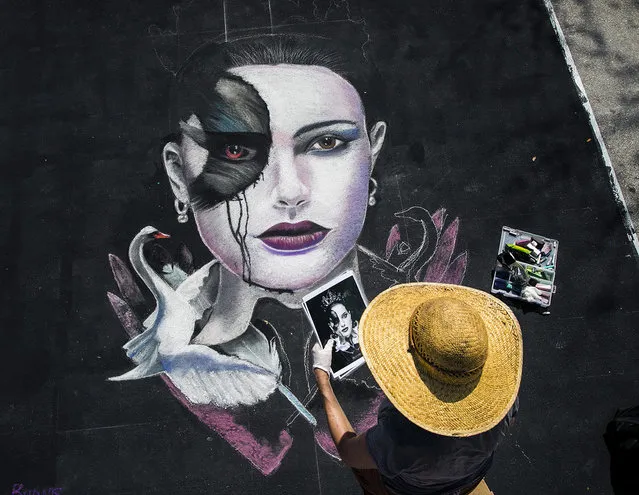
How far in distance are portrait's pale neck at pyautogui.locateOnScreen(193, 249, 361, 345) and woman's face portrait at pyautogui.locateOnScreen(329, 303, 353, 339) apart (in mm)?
354

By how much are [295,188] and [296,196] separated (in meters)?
0.08

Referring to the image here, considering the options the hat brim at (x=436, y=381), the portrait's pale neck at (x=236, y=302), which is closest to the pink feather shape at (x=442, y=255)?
the portrait's pale neck at (x=236, y=302)

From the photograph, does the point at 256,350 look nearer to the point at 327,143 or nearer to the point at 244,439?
the point at 244,439

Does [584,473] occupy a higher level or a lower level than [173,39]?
lower

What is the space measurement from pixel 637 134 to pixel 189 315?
16.0 ft

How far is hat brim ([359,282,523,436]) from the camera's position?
2410 mm

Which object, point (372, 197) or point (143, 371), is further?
point (372, 197)

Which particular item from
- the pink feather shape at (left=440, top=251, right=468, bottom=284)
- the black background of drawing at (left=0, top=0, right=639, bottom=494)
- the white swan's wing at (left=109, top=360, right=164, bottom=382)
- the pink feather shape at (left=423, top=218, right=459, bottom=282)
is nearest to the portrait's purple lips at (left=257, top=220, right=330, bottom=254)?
the black background of drawing at (left=0, top=0, right=639, bottom=494)

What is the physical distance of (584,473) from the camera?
180 inches

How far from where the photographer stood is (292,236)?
508 centimetres

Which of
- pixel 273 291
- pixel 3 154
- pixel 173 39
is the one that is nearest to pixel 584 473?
pixel 273 291

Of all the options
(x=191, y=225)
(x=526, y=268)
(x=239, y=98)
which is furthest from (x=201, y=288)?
(x=526, y=268)

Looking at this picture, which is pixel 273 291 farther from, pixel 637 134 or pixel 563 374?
pixel 637 134
